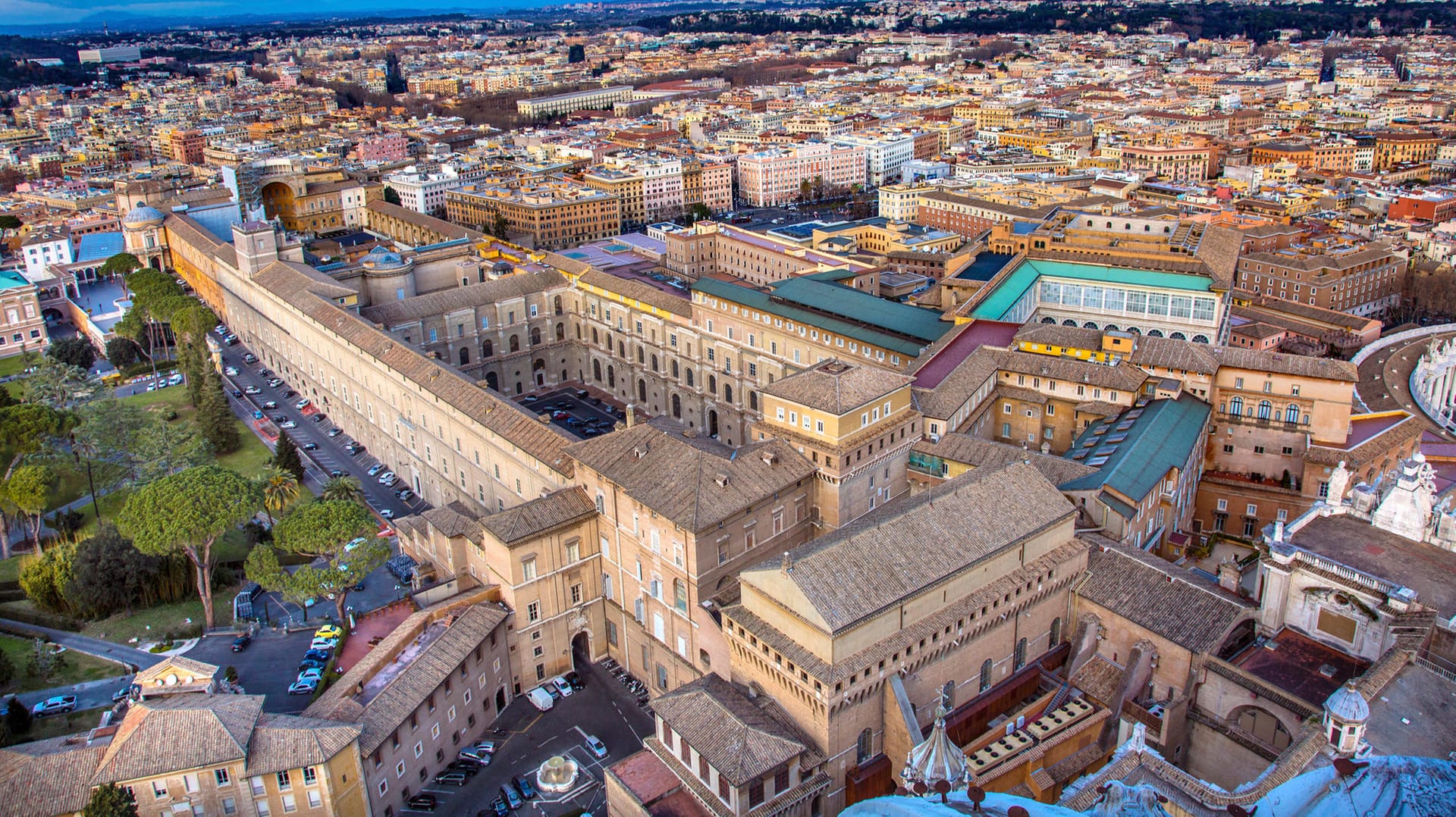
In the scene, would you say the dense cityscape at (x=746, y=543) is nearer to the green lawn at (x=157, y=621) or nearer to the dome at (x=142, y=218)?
the green lawn at (x=157, y=621)

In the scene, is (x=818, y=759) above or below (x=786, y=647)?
below

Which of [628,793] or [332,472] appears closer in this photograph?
[628,793]

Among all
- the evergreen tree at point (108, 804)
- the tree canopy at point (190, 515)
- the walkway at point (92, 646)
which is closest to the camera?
the evergreen tree at point (108, 804)

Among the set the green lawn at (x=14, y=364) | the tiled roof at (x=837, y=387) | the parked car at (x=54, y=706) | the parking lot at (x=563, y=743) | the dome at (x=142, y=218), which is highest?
the tiled roof at (x=837, y=387)

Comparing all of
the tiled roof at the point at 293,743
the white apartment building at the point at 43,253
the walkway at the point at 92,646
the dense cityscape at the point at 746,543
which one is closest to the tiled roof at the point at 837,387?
the dense cityscape at the point at 746,543

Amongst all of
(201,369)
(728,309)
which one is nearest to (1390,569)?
(728,309)

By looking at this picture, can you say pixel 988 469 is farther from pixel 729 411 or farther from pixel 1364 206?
pixel 1364 206

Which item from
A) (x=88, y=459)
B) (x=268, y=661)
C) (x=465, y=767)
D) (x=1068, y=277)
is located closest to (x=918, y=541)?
(x=465, y=767)
